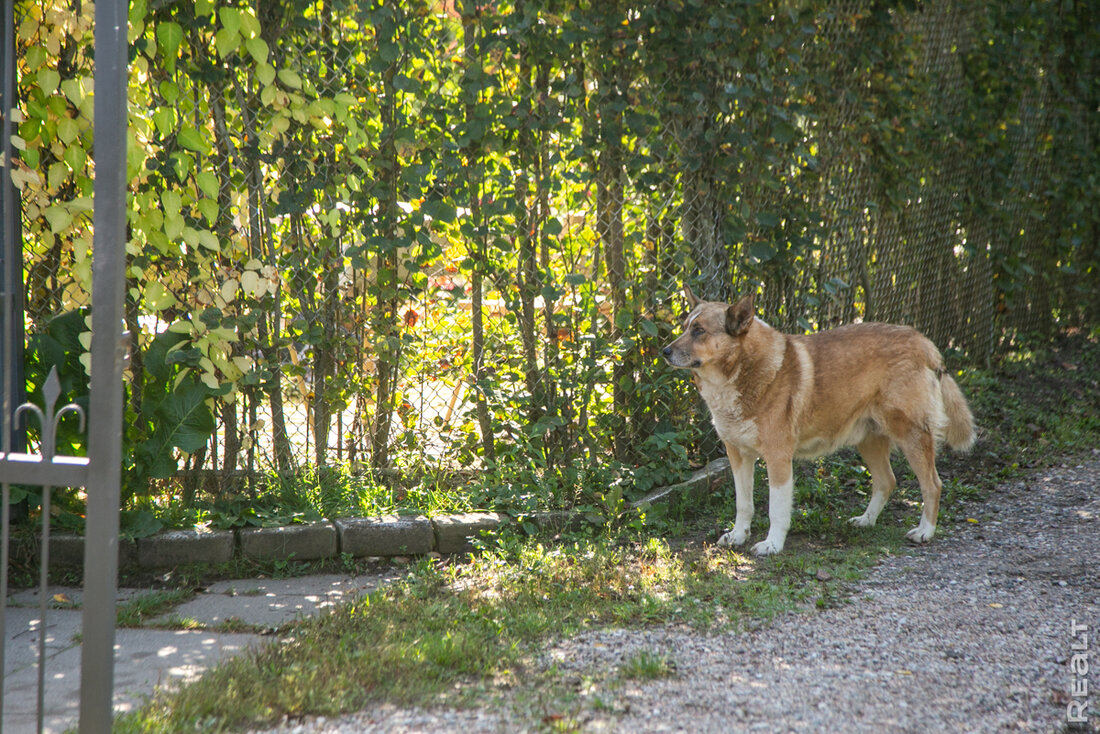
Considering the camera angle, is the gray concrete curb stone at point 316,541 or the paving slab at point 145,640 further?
the gray concrete curb stone at point 316,541

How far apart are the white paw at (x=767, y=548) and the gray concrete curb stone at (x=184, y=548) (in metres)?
2.60

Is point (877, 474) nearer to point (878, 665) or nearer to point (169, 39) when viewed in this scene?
point (878, 665)

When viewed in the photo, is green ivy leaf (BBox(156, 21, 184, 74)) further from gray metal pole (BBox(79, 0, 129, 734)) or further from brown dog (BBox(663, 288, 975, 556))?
brown dog (BBox(663, 288, 975, 556))

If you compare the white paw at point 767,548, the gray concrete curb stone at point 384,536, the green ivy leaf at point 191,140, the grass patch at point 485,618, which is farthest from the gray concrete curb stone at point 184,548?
the white paw at point 767,548

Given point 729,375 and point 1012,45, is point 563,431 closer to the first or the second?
point 729,375

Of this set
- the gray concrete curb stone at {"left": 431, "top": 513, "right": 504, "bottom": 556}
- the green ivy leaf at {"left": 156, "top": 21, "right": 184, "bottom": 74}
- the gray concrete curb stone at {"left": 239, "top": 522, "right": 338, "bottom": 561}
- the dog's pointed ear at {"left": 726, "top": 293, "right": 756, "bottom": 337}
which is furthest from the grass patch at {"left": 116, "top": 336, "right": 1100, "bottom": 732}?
the green ivy leaf at {"left": 156, "top": 21, "right": 184, "bottom": 74}

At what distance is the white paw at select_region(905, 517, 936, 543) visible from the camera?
476cm

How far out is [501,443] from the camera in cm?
537

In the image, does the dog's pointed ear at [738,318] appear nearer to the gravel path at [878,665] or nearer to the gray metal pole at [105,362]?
the gravel path at [878,665]

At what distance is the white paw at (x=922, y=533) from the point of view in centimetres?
476

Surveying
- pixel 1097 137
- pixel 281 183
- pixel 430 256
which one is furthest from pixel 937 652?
pixel 1097 137

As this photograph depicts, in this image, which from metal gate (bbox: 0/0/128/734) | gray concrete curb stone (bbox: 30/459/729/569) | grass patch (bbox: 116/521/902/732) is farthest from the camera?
gray concrete curb stone (bbox: 30/459/729/569)

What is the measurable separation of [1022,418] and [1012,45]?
3560 mm

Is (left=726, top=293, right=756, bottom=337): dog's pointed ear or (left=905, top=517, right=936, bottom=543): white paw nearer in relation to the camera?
(left=726, top=293, right=756, bottom=337): dog's pointed ear
